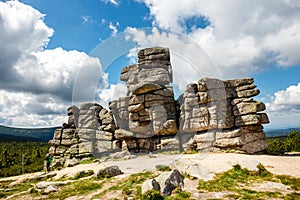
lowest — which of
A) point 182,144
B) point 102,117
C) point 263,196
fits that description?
point 263,196

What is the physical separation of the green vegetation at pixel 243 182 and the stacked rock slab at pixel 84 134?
2633 centimetres

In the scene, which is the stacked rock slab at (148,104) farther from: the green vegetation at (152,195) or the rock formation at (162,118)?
the green vegetation at (152,195)

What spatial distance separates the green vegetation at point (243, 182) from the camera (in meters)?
11.8

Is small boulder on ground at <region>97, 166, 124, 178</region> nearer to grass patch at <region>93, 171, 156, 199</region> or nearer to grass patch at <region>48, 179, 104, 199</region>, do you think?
grass patch at <region>48, 179, 104, 199</region>

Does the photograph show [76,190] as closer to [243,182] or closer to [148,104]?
[243,182]

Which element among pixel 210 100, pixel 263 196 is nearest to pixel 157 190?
pixel 263 196

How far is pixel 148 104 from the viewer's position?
1385 inches

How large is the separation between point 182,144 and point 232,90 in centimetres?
1140

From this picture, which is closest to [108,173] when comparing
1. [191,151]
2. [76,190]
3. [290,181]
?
[76,190]

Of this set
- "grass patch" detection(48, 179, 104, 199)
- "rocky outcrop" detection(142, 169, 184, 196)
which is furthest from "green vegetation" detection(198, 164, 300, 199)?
"grass patch" detection(48, 179, 104, 199)

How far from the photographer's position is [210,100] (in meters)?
32.4

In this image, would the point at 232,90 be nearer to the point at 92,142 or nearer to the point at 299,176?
the point at 299,176

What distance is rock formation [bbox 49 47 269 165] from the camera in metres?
31.0

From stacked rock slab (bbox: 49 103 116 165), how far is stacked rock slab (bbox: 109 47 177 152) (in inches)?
140
